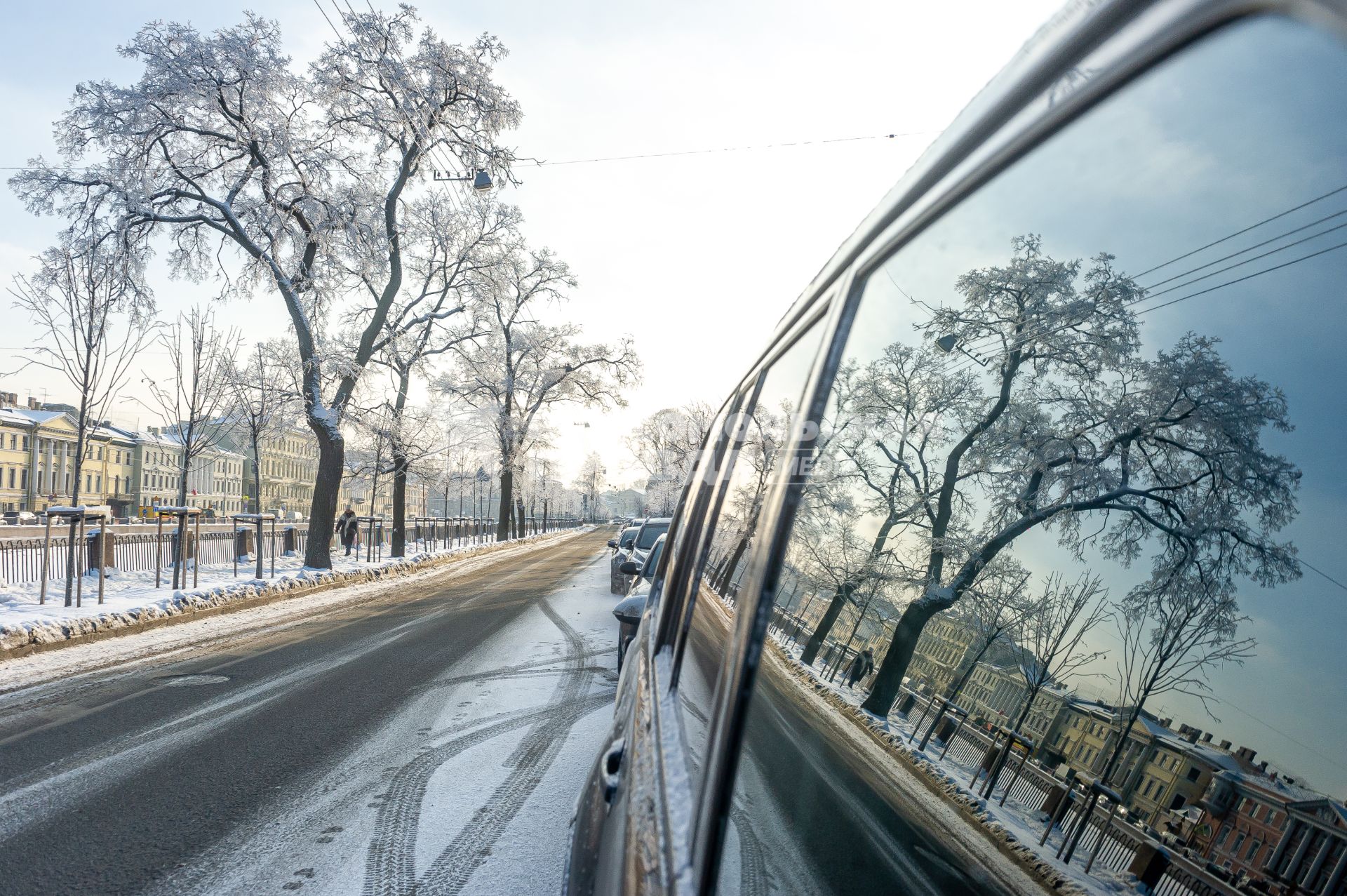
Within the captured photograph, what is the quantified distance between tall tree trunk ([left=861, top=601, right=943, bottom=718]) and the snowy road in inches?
102

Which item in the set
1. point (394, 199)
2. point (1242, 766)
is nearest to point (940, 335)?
point (1242, 766)

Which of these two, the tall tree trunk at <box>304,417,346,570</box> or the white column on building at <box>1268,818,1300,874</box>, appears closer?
the white column on building at <box>1268,818,1300,874</box>

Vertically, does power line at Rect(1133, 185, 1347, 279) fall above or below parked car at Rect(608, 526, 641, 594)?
below

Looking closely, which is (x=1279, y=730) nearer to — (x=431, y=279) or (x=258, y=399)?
(x=431, y=279)

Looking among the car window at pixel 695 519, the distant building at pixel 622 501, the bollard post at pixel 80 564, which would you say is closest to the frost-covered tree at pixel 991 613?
the car window at pixel 695 519

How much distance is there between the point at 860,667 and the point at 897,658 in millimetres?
123

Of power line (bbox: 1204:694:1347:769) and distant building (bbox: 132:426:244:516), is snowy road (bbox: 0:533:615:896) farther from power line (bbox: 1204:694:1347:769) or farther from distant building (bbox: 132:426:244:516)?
distant building (bbox: 132:426:244:516)

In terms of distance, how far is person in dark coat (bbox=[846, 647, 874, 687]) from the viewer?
3.59ft

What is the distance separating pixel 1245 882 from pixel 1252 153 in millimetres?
530

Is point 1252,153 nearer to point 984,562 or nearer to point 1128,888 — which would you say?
point 984,562

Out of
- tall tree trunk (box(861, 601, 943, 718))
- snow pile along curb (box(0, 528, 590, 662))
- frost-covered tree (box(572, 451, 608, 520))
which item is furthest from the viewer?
frost-covered tree (box(572, 451, 608, 520))

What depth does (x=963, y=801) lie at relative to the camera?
85 centimetres

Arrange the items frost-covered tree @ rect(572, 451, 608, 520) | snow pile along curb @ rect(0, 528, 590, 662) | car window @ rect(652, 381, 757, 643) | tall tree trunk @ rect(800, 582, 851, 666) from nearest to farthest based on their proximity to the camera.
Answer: tall tree trunk @ rect(800, 582, 851, 666)
car window @ rect(652, 381, 757, 643)
snow pile along curb @ rect(0, 528, 590, 662)
frost-covered tree @ rect(572, 451, 608, 520)

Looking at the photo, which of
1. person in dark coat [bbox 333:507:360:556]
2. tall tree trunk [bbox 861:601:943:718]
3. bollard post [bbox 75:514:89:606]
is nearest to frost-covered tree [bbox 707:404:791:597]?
tall tree trunk [bbox 861:601:943:718]
